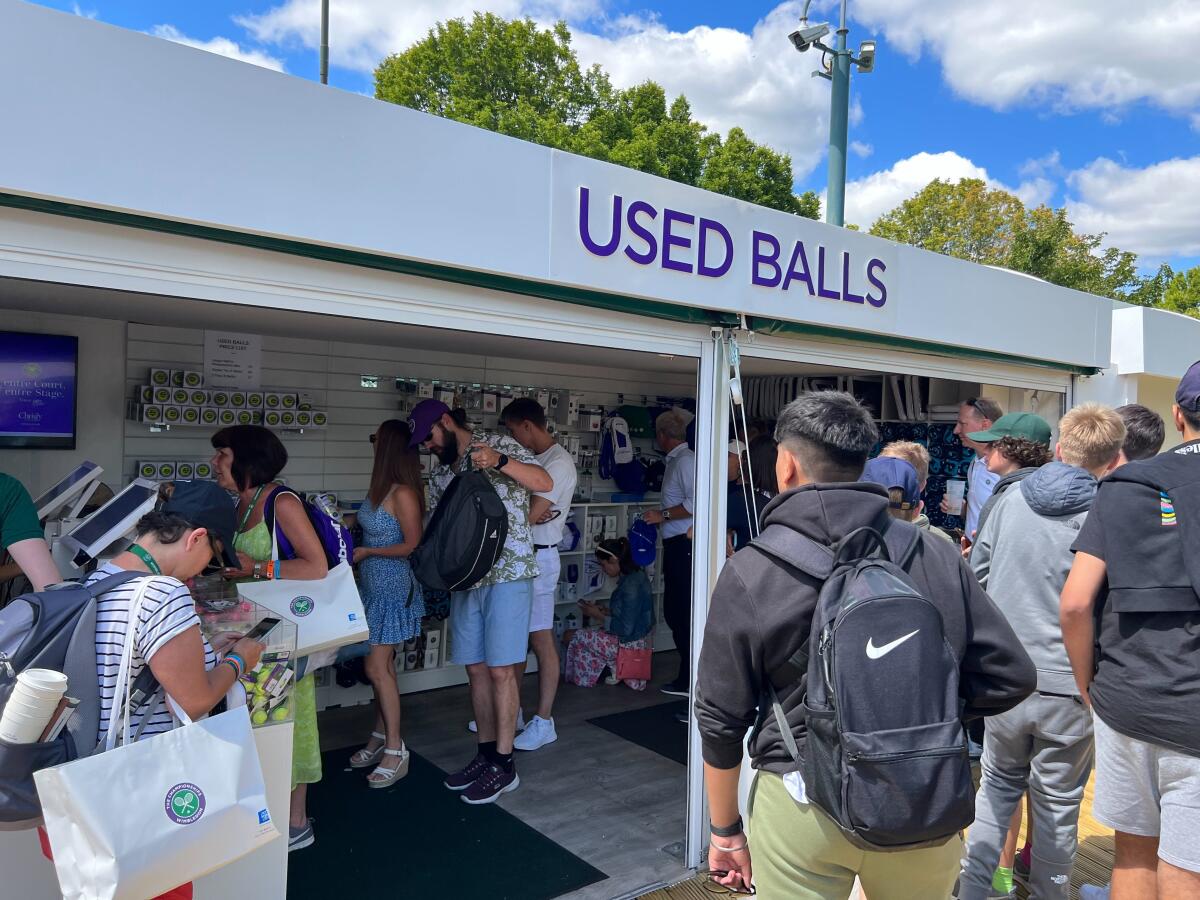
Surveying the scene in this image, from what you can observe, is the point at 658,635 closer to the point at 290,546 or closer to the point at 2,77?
the point at 290,546

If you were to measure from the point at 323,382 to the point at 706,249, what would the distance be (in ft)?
9.36

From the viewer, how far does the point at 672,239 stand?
3.23 meters

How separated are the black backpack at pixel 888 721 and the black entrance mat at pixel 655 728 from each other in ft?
10.1

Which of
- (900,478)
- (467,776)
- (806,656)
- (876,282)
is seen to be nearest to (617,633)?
(467,776)

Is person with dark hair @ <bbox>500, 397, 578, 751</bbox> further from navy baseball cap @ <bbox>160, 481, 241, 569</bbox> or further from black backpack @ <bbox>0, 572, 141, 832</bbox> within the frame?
black backpack @ <bbox>0, 572, 141, 832</bbox>

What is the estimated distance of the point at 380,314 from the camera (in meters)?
2.67

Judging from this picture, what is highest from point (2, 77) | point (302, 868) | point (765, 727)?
point (2, 77)

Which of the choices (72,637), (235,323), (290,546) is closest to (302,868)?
(290,546)

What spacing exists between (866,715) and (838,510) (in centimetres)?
43

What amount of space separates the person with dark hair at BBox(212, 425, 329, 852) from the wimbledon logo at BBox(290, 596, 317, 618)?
0.39 ft

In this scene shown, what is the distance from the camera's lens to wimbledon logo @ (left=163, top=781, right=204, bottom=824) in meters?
1.84

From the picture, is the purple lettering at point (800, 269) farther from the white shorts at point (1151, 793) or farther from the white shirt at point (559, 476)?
the white shorts at point (1151, 793)

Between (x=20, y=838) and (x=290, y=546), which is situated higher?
(x=290, y=546)

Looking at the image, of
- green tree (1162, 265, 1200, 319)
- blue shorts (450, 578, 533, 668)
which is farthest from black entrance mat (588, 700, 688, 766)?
green tree (1162, 265, 1200, 319)
